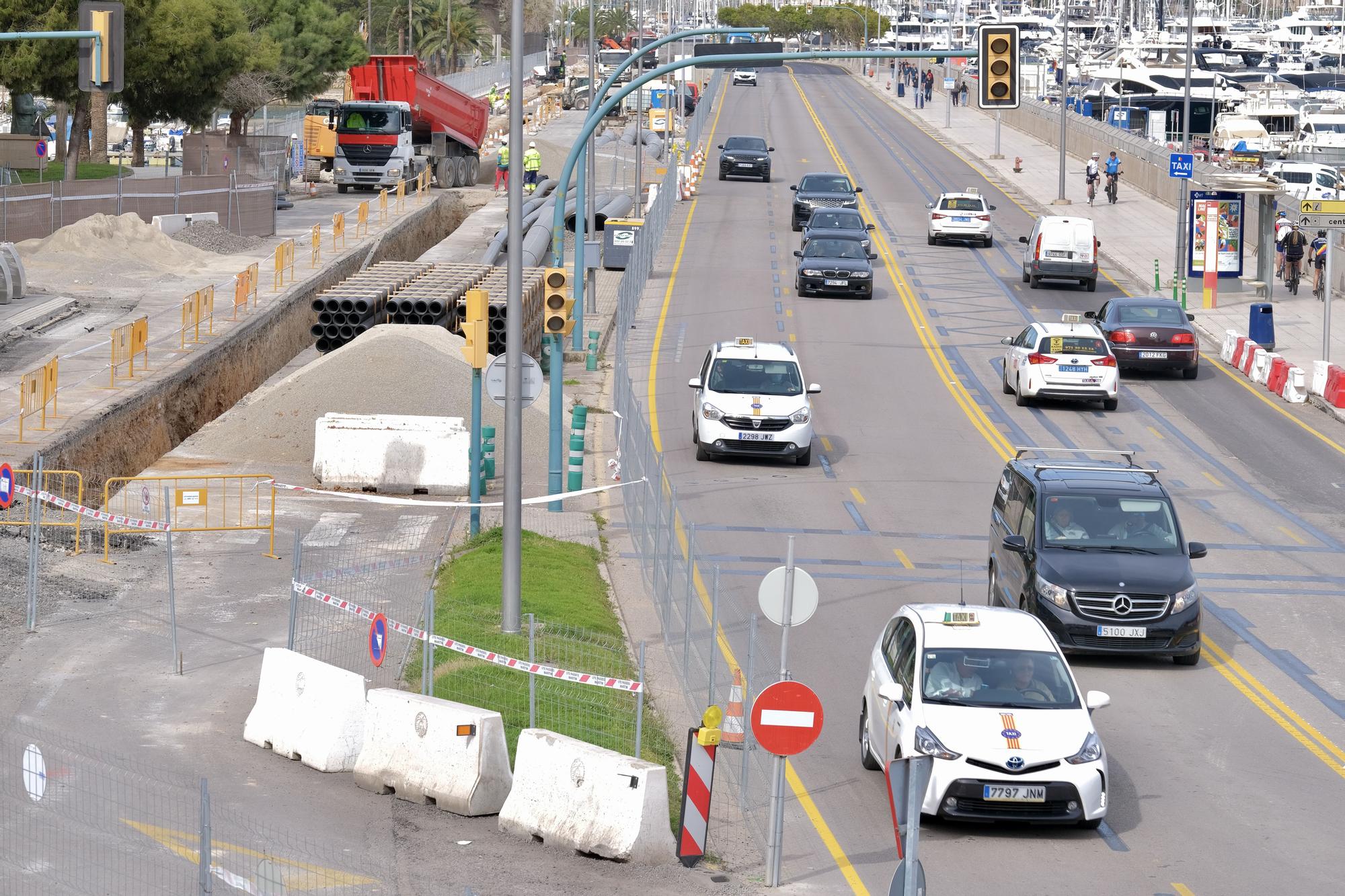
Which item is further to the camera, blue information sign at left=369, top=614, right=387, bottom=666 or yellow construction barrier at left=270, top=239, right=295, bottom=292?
yellow construction barrier at left=270, top=239, right=295, bottom=292

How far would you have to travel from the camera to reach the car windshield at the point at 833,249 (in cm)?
4469

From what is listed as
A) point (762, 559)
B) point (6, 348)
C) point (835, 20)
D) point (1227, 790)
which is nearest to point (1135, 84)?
point (835, 20)

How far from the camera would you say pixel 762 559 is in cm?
2244

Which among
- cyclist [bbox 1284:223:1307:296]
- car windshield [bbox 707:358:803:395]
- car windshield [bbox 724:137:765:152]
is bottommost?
car windshield [bbox 707:358:803:395]

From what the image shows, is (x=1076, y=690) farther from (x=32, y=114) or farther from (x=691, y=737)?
(x=32, y=114)

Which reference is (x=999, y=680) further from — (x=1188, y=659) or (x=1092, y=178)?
(x=1092, y=178)

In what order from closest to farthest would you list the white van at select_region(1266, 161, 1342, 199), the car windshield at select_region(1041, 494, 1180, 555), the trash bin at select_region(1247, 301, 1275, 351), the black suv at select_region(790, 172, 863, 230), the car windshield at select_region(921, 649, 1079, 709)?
the car windshield at select_region(921, 649, 1079, 709) → the car windshield at select_region(1041, 494, 1180, 555) → the trash bin at select_region(1247, 301, 1275, 351) → the black suv at select_region(790, 172, 863, 230) → the white van at select_region(1266, 161, 1342, 199)

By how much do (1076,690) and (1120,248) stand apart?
41602mm

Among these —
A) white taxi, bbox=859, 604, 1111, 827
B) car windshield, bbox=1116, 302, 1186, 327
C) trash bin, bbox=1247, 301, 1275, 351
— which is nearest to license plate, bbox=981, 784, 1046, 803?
white taxi, bbox=859, 604, 1111, 827

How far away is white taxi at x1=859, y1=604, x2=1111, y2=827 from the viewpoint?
1316cm

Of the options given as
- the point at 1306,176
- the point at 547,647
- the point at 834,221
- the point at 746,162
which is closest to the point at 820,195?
the point at 834,221

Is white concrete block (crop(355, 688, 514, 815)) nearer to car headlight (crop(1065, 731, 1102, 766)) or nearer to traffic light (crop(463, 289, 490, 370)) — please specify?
car headlight (crop(1065, 731, 1102, 766))

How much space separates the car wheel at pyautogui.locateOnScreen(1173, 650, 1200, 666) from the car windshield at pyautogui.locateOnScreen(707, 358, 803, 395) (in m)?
11.2

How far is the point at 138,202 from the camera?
51.8 meters
